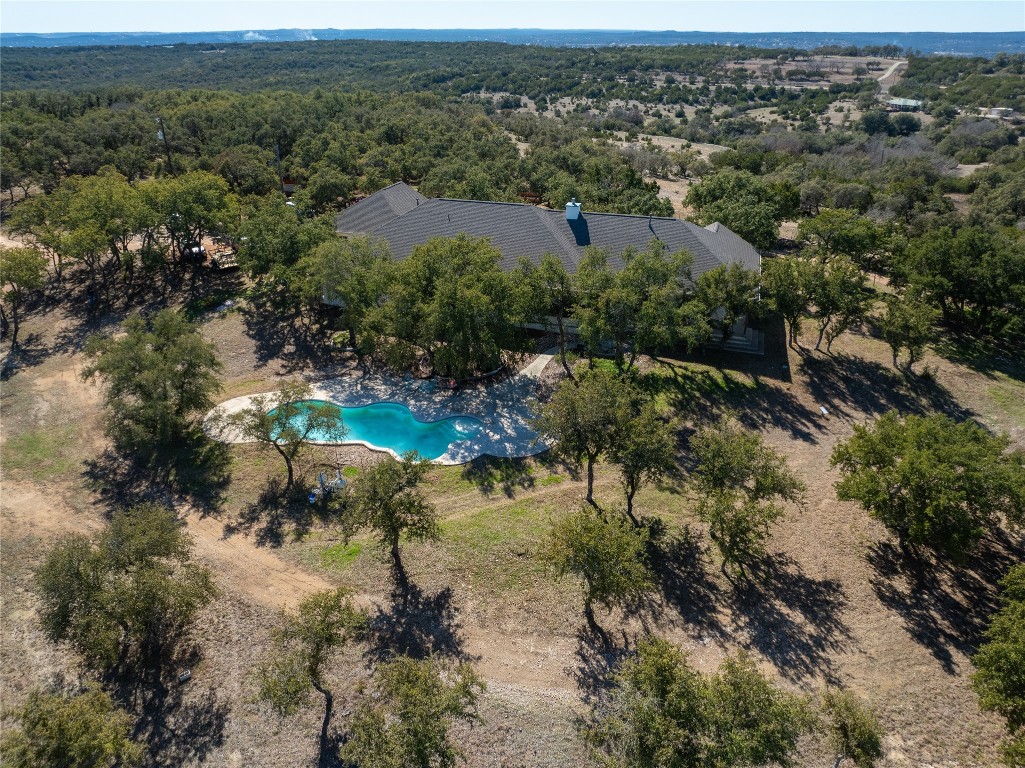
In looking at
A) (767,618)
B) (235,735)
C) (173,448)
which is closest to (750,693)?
(767,618)

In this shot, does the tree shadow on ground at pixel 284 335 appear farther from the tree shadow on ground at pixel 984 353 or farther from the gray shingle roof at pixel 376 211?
the tree shadow on ground at pixel 984 353

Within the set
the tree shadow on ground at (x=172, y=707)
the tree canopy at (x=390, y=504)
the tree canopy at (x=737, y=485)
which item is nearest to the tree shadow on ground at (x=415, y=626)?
the tree canopy at (x=390, y=504)

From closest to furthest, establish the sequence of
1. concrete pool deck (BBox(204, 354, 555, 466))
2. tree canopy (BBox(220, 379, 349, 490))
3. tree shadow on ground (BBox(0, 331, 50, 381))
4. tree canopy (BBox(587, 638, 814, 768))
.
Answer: tree canopy (BBox(587, 638, 814, 768)) < tree canopy (BBox(220, 379, 349, 490)) < concrete pool deck (BBox(204, 354, 555, 466)) < tree shadow on ground (BBox(0, 331, 50, 381))

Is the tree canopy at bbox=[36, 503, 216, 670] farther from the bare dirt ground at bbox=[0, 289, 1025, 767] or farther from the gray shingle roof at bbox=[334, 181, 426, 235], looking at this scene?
the gray shingle roof at bbox=[334, 181, 426, 235]

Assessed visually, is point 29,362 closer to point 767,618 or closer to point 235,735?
point 235,735

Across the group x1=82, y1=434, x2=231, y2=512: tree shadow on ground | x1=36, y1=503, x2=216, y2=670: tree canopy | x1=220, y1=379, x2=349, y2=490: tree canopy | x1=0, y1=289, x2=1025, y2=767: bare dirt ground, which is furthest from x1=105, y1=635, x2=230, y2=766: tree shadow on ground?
x1=220, y1=379, x2=349, y2=490: tree canopy

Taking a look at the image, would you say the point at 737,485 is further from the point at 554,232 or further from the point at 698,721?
the point at 554,232

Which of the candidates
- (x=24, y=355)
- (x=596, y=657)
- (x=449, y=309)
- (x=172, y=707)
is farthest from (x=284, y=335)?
(x=596, y=657)
